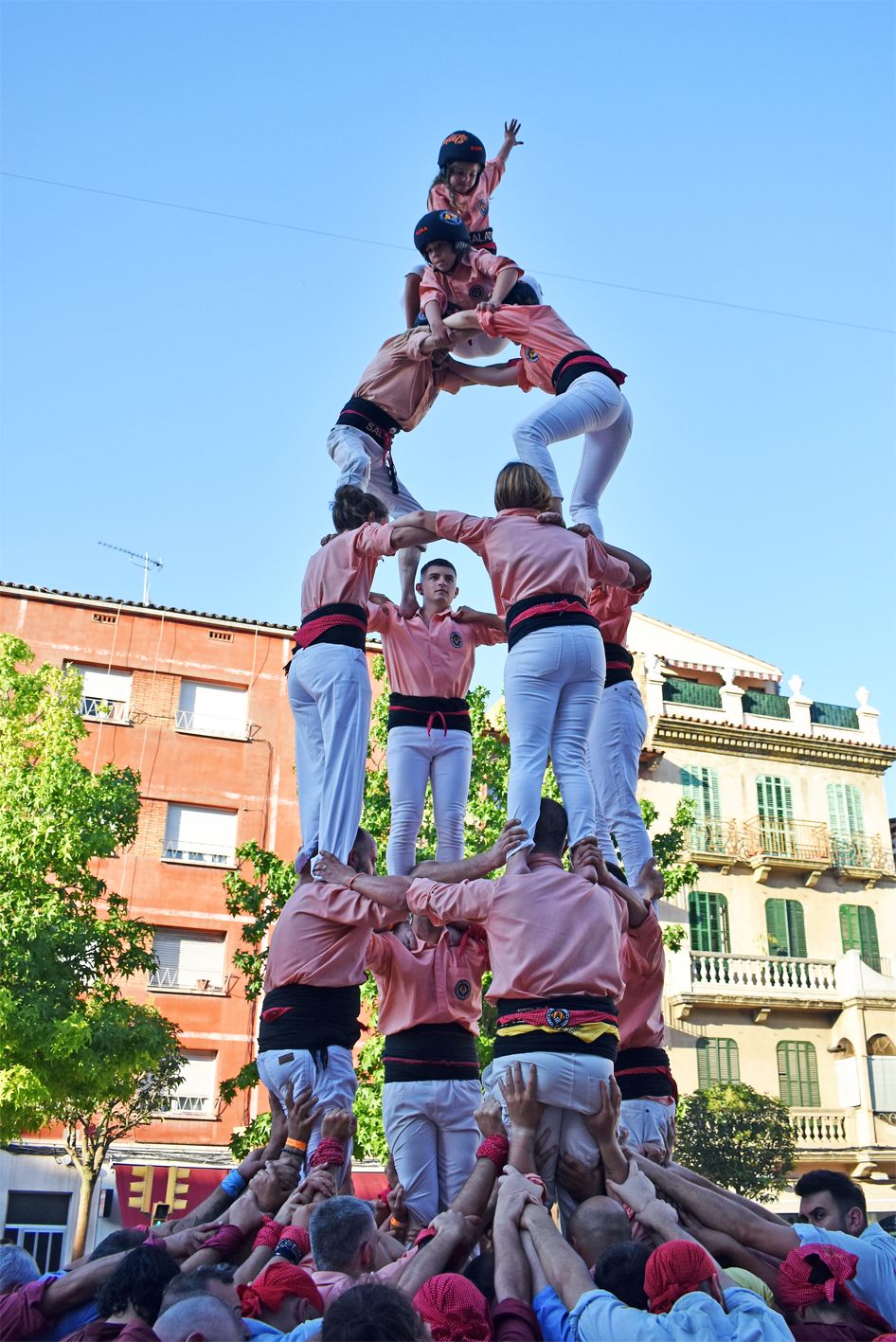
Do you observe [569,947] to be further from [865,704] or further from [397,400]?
[865,704]

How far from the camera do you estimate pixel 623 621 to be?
32.5 ft

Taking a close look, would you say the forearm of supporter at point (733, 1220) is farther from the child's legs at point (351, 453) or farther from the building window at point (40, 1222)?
the building window at point (40, 1222)

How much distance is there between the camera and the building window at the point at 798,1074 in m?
34.2

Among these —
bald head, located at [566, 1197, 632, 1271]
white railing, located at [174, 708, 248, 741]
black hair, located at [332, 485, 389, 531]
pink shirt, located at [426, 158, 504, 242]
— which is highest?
white railing, located at [174, 708, 248, 741]

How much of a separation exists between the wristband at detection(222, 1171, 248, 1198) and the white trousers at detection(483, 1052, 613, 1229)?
1540 mm

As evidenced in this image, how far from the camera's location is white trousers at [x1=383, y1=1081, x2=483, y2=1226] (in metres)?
7.83

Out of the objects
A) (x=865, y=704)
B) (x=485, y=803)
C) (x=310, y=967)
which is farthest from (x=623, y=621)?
(x=865, y=704)

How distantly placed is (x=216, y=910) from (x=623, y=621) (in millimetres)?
24473

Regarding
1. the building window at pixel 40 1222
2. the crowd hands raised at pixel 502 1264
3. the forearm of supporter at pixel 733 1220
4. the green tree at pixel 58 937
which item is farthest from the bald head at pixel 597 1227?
A: the building window at pixel 40 1222

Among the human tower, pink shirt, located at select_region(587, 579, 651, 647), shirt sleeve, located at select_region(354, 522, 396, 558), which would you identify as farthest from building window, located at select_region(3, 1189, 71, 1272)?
shirt sleeve, located at select_region(354, 522, 396, 558)

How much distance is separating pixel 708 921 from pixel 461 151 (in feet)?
91.7

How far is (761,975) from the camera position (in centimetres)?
3503

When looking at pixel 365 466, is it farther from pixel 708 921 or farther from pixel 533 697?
pixel 708 921

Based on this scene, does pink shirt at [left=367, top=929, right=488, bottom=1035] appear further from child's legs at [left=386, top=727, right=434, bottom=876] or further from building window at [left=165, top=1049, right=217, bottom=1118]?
building window at [left=165, top=1049, right=217, bottom=1118]
